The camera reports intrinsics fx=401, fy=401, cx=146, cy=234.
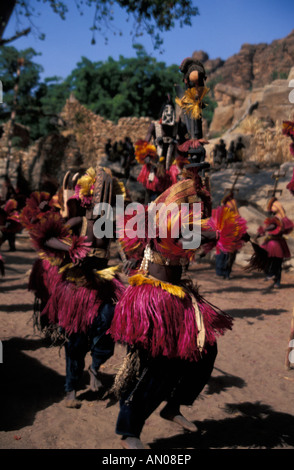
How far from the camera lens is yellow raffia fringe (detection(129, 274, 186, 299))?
2718mm

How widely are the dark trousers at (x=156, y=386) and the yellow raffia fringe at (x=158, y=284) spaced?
1.46 ft

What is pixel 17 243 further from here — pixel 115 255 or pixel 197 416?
pixel 197 416

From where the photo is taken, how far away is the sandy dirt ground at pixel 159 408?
2941mm

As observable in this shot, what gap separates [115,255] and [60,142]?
15.2 m

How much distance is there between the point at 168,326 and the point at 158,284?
0.29m

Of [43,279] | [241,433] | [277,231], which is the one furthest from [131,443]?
[277,231]

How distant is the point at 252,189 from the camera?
1382cm

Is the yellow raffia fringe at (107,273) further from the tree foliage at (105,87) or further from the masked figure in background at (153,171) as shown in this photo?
the tree foliage at (105,87)

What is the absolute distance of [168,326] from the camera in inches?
104

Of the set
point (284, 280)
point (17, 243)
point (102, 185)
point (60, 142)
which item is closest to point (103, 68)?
point (60, 142)

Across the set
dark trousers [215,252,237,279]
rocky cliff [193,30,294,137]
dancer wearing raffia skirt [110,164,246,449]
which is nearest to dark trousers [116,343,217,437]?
dancer wearing raffia skirt [110,164,246,449]

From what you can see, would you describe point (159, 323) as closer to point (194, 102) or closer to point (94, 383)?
point (94, 383)

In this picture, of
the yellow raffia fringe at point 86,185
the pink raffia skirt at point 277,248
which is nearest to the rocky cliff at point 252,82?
the pink raffia skirt at point 277,248

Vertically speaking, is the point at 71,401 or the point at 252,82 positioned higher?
the point at 252,82
